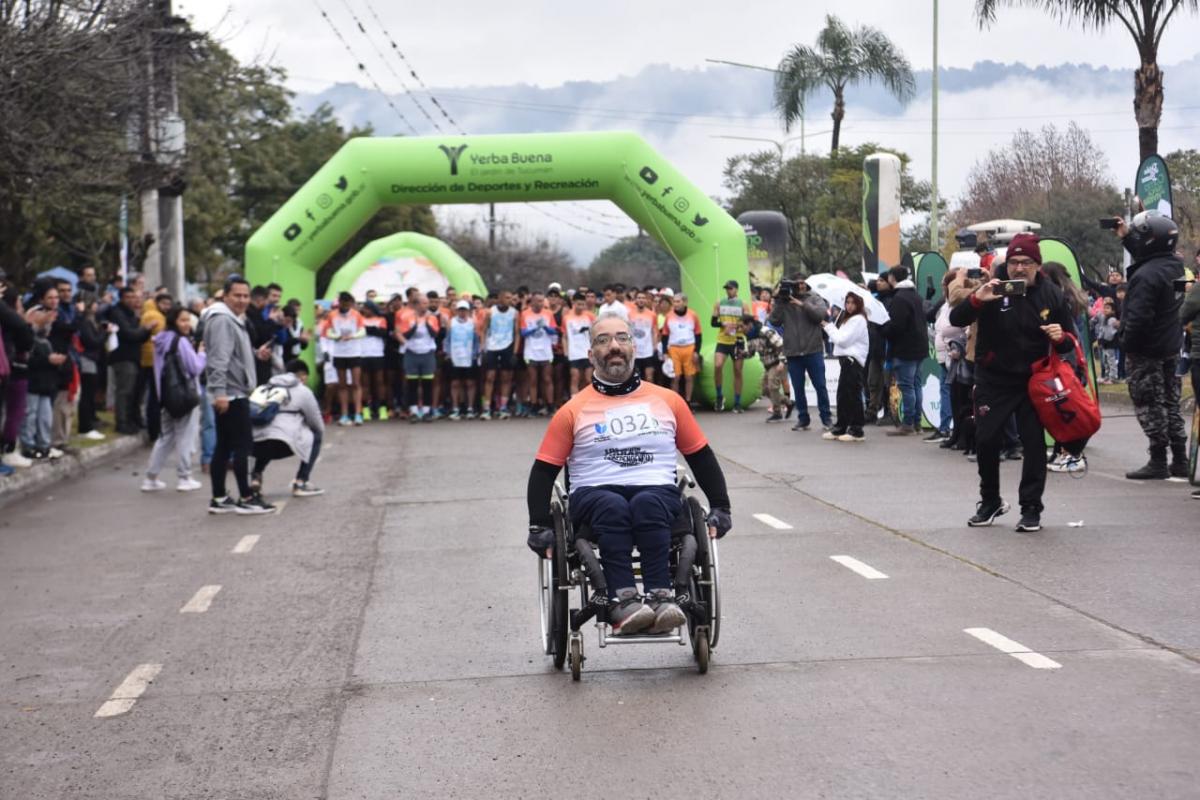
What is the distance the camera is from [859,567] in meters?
9.68

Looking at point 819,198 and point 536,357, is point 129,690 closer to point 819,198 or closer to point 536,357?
point 536,357

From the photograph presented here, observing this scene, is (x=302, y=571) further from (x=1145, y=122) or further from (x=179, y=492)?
(x=1145, y=122)

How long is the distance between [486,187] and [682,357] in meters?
4.38

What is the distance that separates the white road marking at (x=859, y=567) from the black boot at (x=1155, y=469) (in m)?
4.77

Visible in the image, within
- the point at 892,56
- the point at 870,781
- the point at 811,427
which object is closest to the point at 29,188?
the point at 811,427

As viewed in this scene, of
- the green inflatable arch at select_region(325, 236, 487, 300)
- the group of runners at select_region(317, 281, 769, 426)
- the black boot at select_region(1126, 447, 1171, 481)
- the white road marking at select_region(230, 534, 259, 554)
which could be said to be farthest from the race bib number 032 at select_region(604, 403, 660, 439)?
the green inflatable arch at select_region(325, 236, 487, 300)

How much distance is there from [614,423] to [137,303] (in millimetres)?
13618

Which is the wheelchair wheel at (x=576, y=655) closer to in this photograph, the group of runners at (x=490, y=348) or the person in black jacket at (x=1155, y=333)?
the person in black jacket at (x=1155, y=333)

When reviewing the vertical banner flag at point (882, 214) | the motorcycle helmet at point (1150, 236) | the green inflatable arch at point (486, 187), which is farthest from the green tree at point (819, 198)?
the motorcycle helmet at point (1150, 236)

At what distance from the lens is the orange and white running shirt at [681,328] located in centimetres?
2412

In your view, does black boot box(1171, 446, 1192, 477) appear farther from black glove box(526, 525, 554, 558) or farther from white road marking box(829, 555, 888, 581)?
black glove box(526, 525, 554, 558)

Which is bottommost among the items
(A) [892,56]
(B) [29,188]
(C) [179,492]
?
(C) [179,492]

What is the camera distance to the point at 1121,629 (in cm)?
757

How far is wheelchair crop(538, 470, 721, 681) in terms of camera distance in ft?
22.0
